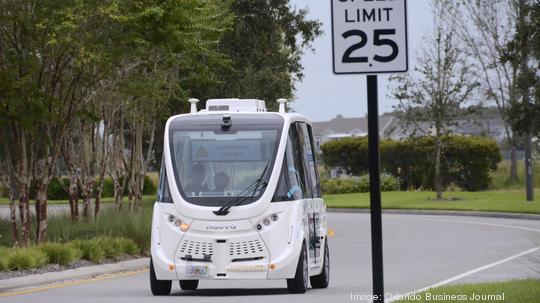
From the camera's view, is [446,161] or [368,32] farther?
[446,161]

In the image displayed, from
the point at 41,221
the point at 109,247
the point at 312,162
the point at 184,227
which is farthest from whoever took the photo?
the point at 41,221

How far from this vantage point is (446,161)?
61.7 meters

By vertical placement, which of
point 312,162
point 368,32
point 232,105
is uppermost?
point 368,32

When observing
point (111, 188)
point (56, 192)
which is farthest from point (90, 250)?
point (111, 188)

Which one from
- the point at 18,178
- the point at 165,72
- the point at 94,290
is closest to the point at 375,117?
the point at 94,290

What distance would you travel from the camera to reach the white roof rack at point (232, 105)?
18.3m

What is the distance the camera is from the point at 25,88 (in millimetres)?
23547

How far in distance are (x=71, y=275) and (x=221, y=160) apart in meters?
4.59

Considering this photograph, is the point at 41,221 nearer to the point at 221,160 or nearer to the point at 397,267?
the point at 397,267

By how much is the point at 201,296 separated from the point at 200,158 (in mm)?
1906

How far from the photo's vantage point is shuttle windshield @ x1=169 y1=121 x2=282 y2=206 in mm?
17047

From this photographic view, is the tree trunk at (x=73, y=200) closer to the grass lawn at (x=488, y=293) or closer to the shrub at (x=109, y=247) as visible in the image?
the shrub at (x=109, y=247)

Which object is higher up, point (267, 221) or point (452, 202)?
point (267, 221)

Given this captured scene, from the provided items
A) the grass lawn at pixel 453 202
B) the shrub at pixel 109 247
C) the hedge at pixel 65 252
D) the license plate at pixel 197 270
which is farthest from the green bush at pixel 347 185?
the license plate at pixel 197 270
